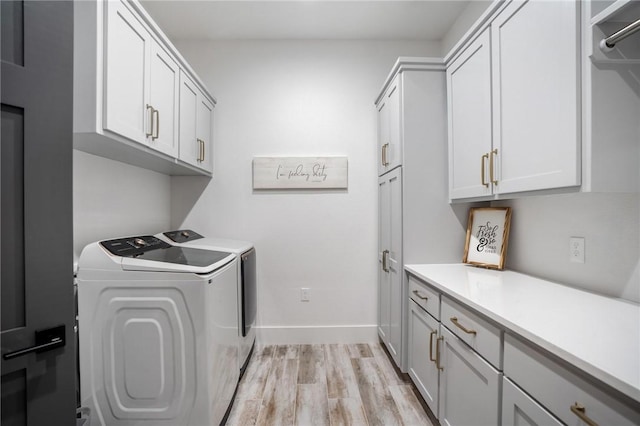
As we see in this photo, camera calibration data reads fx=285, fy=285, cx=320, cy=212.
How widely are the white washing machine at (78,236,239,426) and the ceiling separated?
6.61ft

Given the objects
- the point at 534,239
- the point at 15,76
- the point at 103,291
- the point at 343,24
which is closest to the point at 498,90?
the point at 534,239

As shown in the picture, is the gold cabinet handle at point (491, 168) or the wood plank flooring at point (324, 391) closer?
the gold cabinet handle at point (491, 168)

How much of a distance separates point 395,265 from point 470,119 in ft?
3.52

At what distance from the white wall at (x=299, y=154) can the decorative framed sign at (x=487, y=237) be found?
0.93 meters

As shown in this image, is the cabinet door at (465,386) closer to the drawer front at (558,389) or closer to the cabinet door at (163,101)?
the drawer front at (558,389)

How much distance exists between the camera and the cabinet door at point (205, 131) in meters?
2.33

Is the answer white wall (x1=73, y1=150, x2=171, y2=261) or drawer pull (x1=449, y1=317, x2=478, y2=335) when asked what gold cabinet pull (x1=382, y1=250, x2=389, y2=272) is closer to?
drawer pull (x1=449, y1=317, x2=478, y2=335)

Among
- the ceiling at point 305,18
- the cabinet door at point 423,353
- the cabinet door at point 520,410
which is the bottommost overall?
the cabinet door at point 423,353

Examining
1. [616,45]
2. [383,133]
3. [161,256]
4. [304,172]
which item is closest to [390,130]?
[383,133]

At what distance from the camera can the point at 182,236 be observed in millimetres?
2256

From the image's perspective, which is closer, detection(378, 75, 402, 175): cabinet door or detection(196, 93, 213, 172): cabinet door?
detection(378, 75, 402, 175): cabinet door

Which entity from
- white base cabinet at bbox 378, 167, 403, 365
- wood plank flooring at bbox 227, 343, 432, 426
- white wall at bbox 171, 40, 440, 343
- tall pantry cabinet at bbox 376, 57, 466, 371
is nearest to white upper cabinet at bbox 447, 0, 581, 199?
tall pantry cabinet at bbox 376, 57, 466, 371

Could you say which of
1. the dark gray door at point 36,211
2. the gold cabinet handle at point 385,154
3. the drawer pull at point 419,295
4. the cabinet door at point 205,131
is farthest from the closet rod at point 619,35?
the cabinet door at point 205,131

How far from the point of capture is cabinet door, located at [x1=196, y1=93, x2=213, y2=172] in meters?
2.33
